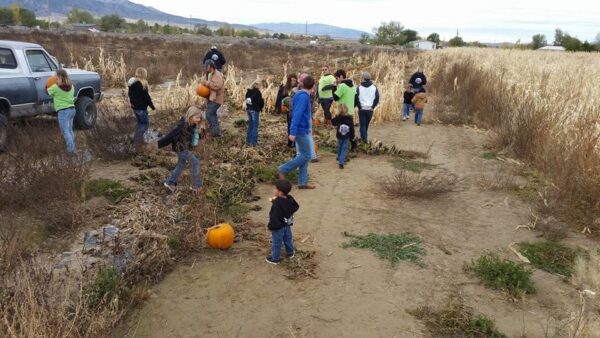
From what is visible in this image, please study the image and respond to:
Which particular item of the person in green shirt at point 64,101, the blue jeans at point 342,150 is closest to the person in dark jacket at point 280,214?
the blue jeans at point 342,150

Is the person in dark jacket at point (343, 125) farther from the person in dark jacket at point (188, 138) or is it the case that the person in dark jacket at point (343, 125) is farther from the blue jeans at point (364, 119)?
the person in dark jacket at point (188, 138)

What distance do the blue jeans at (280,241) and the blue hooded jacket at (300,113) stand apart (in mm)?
2157

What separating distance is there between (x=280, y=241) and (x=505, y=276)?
7.44ft

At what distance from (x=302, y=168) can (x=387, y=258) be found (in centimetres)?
254

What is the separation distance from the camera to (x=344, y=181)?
26.0 ft

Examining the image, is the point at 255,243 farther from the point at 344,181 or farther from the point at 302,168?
the point at 344,181

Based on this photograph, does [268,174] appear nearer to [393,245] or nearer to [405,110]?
[393,245]

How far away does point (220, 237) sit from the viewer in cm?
517

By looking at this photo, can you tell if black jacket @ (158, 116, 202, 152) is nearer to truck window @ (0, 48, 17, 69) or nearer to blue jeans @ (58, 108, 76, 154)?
blue jeans @ (58, 108, 76, 154)

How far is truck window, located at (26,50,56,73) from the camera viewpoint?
897 centimetres

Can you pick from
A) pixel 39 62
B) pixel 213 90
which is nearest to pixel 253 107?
pixel 213 90

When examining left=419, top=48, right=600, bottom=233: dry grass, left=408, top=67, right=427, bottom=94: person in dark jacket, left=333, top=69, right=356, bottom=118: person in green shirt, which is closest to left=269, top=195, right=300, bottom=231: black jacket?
left=419, top=48, right=600, bottom=233: dry grass

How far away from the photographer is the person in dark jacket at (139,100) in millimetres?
8375

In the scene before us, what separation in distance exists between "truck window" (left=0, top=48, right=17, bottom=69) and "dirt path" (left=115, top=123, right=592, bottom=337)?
535 cm
